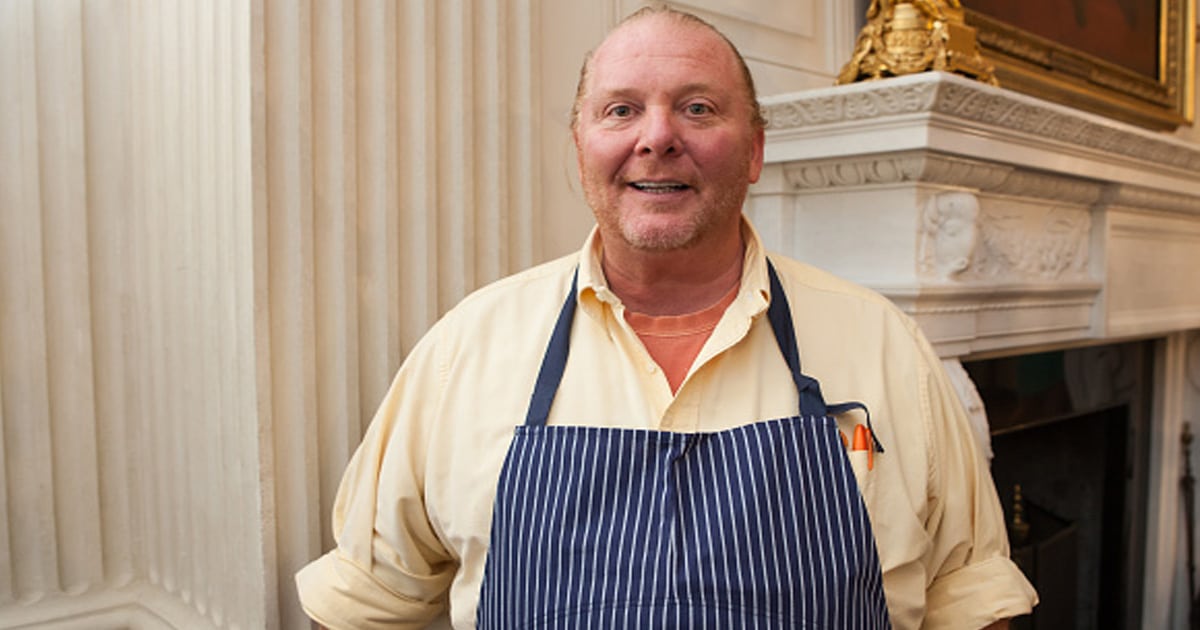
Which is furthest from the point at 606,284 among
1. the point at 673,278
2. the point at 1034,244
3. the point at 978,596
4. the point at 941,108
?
the point at 1034,244

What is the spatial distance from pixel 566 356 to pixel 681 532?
0.27 metres

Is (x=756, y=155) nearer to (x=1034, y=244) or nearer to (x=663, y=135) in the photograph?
(x=663, y=135)

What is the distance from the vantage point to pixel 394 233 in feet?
4.48

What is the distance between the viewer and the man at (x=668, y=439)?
1.00 meters

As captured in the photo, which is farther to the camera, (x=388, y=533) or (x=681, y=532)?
(x=388, y=533)

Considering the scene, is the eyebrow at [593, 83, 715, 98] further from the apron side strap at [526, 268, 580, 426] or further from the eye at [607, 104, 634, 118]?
the apron side strap at [526, 268, 580, 426]

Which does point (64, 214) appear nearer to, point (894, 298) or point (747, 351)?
point (747, 351)

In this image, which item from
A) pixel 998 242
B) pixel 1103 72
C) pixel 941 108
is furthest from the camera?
pixel 1103 72

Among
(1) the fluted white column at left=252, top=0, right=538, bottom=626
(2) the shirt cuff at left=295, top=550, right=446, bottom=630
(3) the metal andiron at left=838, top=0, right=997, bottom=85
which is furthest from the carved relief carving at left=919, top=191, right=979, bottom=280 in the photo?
(2) the shirt cuff at left=295, top=550, right=446, bottom=630

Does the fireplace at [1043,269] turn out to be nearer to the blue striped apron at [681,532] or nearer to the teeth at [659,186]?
the teeth at [659,186]

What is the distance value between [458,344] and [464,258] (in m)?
0.30

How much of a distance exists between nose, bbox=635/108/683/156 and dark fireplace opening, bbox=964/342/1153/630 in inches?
55.0

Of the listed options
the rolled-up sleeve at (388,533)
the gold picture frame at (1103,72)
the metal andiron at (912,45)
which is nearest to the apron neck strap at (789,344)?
the rolled-up sleeve at (388,533)

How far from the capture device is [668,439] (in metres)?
1.01
